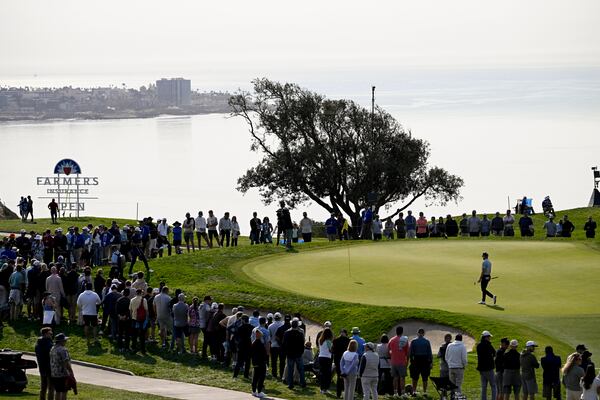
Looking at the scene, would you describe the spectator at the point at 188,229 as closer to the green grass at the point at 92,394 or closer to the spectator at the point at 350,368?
the green grass at the point at 92,394

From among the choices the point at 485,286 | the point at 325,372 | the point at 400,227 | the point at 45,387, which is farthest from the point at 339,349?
the point at 400,227

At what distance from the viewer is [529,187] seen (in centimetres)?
17700

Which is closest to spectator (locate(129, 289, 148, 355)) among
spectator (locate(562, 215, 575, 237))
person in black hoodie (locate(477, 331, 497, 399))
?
person in black hoodie (locate(477, 331, 497, 399))

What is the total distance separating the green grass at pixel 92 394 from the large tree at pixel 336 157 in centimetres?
5056

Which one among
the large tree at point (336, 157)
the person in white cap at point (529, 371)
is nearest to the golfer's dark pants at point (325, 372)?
the person in white cap at point (529, 371)

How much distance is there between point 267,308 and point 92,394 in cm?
991

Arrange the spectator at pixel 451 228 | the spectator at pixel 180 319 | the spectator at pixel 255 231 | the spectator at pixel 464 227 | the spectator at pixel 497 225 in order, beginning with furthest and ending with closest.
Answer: the spectator at pixel 464 227 < the spectator at pixel 451 228 < the spectator at pixel 497 225 < the spectator at pixel 255 231 < the spectator at pixel 180 319

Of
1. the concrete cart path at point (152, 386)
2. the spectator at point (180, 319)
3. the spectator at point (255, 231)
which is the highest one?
the spectator at point (255, 231)

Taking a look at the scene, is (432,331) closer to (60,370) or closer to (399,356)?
(399,356)

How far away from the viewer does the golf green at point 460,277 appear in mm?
31956

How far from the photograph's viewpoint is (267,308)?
3322 centimetres

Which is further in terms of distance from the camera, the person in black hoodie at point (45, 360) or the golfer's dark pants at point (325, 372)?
the golfer's dark pants at point (325, 372)

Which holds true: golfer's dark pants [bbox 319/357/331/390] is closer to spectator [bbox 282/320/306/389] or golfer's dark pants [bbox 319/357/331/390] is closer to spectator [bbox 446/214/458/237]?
spectator [bbox 282/320/306/389]

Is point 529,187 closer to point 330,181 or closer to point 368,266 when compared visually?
point 330,181
